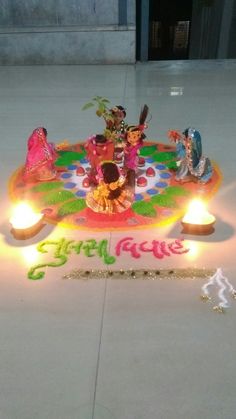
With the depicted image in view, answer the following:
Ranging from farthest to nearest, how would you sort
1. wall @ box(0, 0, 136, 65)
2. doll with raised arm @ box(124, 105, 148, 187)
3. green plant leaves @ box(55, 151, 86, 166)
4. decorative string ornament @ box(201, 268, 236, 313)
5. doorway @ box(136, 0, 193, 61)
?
doorway @ box(136, 0, 193, 61)
wall @ box(0, 0, 136, 65)
green plant leaves @ box(55, 151, 86, 166)
doll with raised arm @ box(124, 105, 148, 187)
decorative string ornament @ box(201, 268, 236, 313)

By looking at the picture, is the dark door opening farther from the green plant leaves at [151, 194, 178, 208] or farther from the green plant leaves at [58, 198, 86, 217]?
the green plant leaves at [58, 198, 86, 217]

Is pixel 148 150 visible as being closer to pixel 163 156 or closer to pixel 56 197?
pixel 163 156

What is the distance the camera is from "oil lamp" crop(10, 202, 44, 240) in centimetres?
322

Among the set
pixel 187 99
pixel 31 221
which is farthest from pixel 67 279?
pixel 187 99

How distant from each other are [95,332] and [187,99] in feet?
17.2

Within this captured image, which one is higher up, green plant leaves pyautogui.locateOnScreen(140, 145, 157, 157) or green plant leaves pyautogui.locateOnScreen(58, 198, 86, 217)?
green plant leaves pyautogui.locateOnScreen(140, 145, 157, 157)

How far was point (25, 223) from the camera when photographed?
324 cm

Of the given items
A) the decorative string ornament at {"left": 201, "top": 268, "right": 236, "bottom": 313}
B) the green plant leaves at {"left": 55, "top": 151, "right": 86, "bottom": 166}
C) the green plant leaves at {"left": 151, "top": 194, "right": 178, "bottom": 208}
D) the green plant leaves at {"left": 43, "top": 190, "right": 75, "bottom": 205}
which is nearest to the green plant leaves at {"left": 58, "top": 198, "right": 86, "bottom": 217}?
the green plant leaves at {"left": 43, "top": 190, "right": 75, "bottom": 205}

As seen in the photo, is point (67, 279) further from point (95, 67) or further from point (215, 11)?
point (215, 11)

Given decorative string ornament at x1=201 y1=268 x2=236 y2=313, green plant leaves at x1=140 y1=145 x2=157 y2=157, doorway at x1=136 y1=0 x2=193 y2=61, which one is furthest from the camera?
doorway at x1=136 y1=0 x2=193 y2=61

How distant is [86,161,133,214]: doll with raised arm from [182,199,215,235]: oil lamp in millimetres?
534

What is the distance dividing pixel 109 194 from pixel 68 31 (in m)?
6.70

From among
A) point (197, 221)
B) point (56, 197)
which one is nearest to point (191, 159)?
point (197, 221)

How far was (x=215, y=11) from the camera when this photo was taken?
11.8 metres
